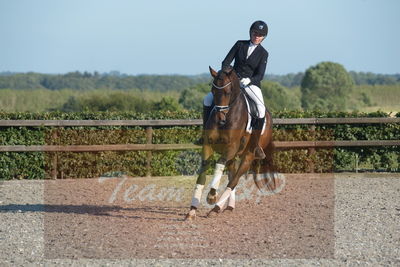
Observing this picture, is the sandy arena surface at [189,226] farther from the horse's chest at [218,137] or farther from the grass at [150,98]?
the grass at [150,98]

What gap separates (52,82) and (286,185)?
89.1 meters

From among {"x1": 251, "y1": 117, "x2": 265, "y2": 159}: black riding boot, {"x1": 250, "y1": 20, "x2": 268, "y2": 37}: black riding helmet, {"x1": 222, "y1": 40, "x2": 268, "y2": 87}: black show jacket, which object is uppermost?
{"x1": 250, "y1": 20, "x2": 268, "y2": 37}: black riding helmet

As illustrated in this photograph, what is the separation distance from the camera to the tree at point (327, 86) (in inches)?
1781

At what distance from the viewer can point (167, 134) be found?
15.6 metres

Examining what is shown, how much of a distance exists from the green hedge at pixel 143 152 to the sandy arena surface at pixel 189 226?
1218 millimetres

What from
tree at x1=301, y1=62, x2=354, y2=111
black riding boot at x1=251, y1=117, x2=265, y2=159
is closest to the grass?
tree at x1=301, y1=62, x2=354, y2=111

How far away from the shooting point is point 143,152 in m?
15.3

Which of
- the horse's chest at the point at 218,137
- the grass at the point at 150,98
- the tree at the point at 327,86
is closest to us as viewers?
the horse's chest at the point at 218,137

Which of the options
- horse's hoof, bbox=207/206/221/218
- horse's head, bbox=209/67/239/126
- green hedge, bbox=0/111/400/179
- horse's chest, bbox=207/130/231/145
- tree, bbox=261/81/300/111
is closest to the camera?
horse's head, bbox=209/67/239/126

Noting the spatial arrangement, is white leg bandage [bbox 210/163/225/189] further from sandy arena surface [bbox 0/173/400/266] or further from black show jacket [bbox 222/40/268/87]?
black show jacket [bbox 222/40/268/87]

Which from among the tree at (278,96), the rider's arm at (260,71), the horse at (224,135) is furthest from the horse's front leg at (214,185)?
the tree at (278,96)

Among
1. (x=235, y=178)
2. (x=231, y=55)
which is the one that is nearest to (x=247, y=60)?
(x=231, y=55)

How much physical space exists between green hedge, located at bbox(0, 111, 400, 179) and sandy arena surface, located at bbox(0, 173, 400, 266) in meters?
1.22

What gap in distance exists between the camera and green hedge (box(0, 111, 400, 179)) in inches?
583
